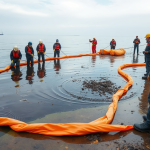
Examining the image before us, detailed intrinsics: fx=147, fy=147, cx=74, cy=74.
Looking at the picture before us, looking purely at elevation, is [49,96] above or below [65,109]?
above

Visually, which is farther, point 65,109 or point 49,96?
point 49,96

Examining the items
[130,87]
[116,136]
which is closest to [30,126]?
[116,136]

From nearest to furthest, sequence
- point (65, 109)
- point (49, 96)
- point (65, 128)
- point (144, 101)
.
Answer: point (65, 128) → point (65, 109) → point (144, 101) → point (49, 96)

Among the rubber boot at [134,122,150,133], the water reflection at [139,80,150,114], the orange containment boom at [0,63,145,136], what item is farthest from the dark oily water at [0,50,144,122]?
the rubber boot at [134,122,150,133]

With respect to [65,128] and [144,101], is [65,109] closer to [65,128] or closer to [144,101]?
[65,128]

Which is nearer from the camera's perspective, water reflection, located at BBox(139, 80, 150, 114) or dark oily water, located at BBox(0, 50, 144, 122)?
water reflection, located at BBox(139, 80, 150, 114)

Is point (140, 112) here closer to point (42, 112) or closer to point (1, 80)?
point (42, 112)

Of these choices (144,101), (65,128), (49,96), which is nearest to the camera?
(65,128)

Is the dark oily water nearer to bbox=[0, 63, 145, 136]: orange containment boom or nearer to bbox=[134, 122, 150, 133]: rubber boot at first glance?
bbox=[0, 63, 145, 136]: orange containment boom

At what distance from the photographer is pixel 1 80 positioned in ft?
24.3

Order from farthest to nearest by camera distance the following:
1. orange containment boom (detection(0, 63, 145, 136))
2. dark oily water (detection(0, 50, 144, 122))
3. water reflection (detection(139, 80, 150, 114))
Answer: dark oily water (detection(0, 50, 144, 122))
water reflection (detection(139, 80, 150, 114))
orange containment boom (detection(0, 63, 145, 136))

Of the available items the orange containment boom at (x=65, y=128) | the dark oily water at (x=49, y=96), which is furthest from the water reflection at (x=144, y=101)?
the orange containment boom at (x=65, y=128)

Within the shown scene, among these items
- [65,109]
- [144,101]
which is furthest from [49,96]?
[144,101]

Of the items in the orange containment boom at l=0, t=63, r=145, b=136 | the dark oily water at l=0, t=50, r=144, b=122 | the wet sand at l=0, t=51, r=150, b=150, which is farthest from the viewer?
the dark oily water at l=0, t=50, r=144, b=122
